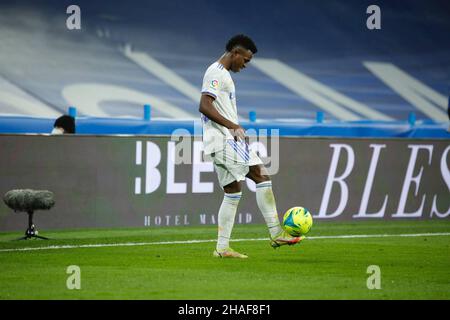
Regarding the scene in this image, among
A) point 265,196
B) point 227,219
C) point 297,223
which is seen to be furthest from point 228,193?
point 297,223

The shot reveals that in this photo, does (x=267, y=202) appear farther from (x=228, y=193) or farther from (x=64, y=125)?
(x=64, y=125)

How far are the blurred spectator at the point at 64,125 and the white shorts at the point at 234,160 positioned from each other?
5376 millimetres

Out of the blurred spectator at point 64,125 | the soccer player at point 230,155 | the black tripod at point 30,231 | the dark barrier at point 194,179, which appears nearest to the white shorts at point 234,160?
the soccer player at point 230,155

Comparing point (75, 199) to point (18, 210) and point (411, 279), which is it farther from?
point (411, 279)

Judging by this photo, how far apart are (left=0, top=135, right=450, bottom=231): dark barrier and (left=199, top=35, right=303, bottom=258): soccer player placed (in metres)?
4.34

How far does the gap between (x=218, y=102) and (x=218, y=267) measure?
1.87 m

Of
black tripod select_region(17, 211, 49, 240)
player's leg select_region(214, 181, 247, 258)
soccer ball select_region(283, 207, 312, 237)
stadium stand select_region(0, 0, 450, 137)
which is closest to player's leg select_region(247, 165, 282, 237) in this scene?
soccer ball select_region(283, 207, 312, 237)

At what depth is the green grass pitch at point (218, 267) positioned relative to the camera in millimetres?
8523

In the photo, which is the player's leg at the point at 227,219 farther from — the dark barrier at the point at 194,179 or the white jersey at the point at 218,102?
the dark barrier at the point at 194,179

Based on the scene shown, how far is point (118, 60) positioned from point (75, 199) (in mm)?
6315

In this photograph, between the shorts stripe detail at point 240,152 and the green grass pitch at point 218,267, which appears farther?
the shorts stripe detail at point 240,152

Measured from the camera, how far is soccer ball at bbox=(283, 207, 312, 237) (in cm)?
1099

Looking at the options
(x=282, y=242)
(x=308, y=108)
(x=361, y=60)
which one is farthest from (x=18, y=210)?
(x=361, y=60)

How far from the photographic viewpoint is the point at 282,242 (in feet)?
35.9
